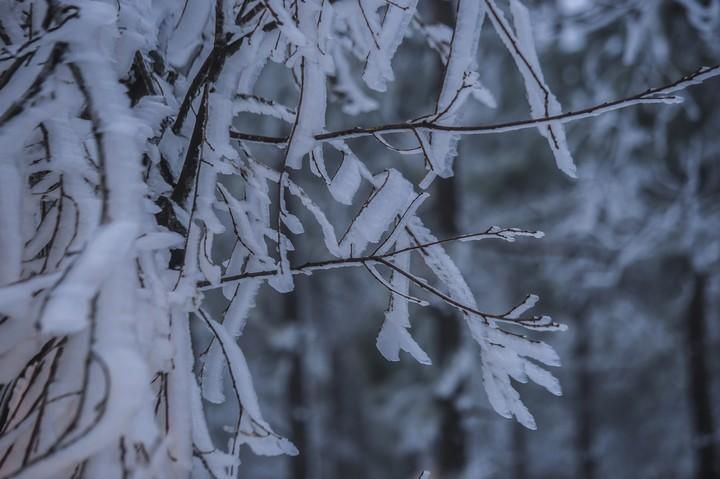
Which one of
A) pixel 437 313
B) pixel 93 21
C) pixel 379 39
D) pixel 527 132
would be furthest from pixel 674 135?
pixel 93 21

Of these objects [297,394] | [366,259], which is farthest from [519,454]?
[366,259]

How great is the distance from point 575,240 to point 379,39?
23.3ft

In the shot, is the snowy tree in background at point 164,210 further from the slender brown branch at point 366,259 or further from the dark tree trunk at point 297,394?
the dark tree trunk at point 297,394

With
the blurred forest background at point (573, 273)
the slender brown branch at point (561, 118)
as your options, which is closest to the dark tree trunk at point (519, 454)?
the blurred forest background at point (573, 273)

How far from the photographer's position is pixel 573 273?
357 inches

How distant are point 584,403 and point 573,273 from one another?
21.0ft

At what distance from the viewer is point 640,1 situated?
17.8 feet

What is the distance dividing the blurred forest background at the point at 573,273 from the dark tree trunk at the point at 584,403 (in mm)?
A: 45

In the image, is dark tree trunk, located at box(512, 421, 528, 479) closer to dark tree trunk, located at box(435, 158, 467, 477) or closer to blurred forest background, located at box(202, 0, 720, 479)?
blurred forest background, located at box(202, 0, 720, 479)

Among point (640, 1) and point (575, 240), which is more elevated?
point (640, 1)

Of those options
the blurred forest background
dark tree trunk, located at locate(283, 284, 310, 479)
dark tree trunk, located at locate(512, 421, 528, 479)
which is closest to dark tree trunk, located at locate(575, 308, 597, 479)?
the blurred forest background

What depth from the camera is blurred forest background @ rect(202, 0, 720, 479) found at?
5.66 m

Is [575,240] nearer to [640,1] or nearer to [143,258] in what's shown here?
[640,1]

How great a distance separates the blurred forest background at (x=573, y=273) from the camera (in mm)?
5660
